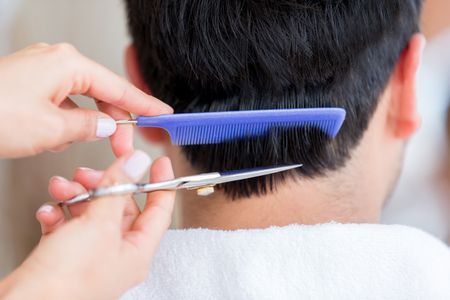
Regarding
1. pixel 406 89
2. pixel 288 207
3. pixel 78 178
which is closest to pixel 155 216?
pixel 78 178

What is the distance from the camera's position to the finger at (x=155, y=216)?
613 millimetres

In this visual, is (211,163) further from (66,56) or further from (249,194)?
(66,56)

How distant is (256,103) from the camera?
0.79 m

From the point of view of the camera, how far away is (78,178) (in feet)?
2.42

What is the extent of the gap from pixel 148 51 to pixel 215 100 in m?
0.16

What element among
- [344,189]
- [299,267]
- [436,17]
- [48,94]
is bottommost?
[299,267]

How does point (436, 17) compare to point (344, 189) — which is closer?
point (344, 189)

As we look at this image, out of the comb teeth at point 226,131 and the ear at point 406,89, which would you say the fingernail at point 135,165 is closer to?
the comb teeth at point 226,131

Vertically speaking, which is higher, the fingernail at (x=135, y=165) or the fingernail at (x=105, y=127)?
the fingernail at (x=105, y=127)

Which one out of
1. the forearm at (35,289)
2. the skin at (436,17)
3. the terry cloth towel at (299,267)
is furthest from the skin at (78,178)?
the skin at (436,17)

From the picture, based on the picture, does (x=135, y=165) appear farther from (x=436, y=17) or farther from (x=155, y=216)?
(x=436, y=17)

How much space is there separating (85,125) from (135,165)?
11 cm

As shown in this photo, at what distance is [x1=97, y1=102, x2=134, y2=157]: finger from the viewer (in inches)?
30.0

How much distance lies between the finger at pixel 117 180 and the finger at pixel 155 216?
0.03m
